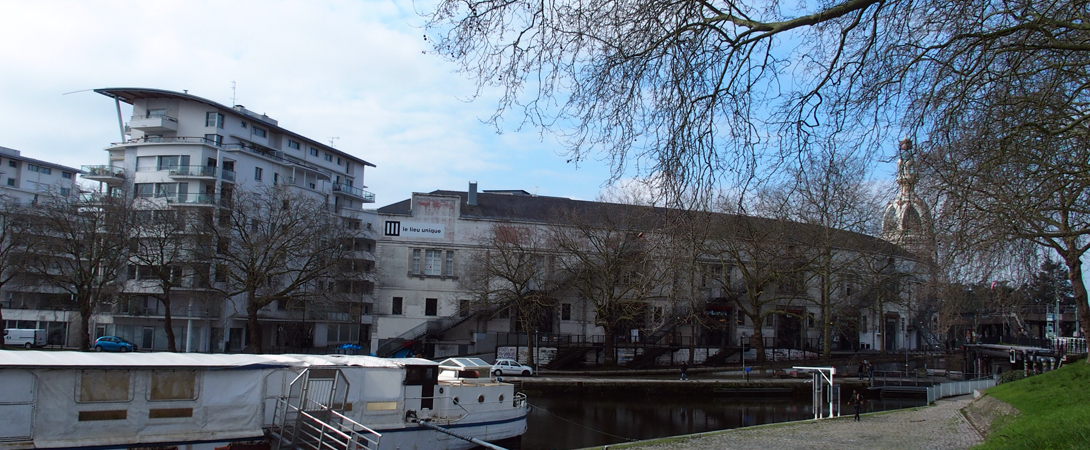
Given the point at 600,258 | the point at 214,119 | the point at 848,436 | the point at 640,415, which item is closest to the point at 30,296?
the point at 214,119

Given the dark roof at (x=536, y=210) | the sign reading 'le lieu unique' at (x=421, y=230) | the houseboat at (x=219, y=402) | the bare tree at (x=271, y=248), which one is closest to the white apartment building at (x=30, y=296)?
the bare tree at (x=271, y=248)

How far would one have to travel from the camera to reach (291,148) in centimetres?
7075

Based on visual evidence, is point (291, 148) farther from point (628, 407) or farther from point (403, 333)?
point (628, 407)

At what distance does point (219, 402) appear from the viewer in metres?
17.2

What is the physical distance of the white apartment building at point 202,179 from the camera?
54.8 meters

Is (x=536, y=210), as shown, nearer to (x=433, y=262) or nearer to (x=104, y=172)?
(x=433, y=262)

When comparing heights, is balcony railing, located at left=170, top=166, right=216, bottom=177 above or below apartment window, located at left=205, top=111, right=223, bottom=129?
below

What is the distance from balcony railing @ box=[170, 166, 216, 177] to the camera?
56.7 m

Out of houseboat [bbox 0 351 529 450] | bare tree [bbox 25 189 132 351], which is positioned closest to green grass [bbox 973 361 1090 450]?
houseboat [bbox 0 351 529 450]

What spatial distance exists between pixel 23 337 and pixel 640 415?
44.1 m

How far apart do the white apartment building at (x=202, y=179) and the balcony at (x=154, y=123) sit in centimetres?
8

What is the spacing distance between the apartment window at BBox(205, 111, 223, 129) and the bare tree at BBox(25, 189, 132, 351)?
50.0ft

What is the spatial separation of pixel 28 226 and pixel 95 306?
6.24 m

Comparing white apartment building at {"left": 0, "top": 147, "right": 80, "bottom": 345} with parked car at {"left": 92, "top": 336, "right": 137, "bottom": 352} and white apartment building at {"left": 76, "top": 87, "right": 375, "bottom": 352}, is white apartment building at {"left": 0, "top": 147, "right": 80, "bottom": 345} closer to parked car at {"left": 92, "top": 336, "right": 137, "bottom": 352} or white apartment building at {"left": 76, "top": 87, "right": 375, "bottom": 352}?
white apartment building at {"left": 76, "top": 87, "right": 375, "bottom": 352}
